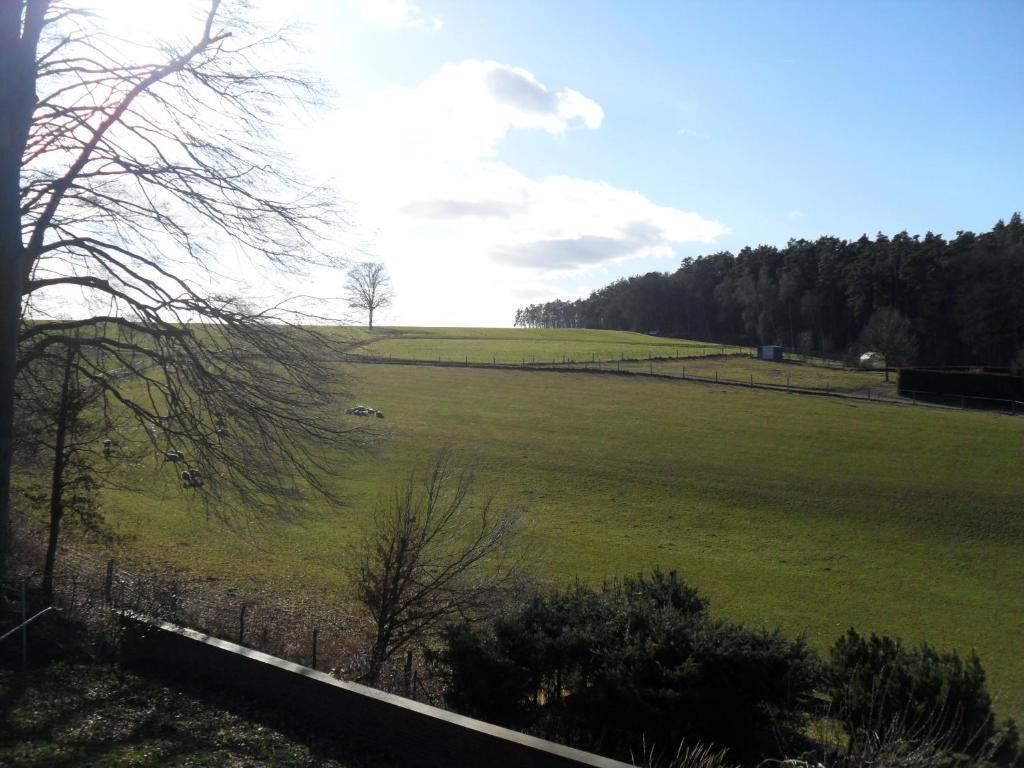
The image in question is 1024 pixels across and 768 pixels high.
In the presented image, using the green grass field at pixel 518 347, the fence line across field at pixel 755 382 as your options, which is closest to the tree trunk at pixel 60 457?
the fence line across field at pixel 755 382

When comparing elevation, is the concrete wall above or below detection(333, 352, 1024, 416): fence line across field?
below

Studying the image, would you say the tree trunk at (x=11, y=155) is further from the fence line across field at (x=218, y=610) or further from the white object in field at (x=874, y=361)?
the white object in field at (x=874, y=361)

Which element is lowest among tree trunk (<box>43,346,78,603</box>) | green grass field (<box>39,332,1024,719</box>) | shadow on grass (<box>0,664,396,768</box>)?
green grass field (<box>39,332,1024,719</box>)

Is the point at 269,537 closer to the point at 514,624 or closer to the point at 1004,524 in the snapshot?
the point at 514,624

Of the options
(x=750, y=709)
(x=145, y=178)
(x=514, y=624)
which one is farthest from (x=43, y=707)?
(x=750, y=709)

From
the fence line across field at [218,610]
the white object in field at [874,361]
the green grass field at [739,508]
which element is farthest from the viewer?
the white object in field at [874,361]

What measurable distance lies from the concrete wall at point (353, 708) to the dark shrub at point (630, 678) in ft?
9.74

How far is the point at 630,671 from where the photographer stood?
8.98 metres

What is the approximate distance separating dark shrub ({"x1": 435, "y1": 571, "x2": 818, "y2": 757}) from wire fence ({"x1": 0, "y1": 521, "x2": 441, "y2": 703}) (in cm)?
142

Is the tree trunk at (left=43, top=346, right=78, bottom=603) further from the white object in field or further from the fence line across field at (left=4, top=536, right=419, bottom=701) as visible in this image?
the white object in field

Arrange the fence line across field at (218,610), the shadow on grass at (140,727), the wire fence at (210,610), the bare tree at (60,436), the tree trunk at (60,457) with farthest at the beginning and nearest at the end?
the tree trunk at (60,457)
the bare tree at (60,436)
the fence line across field at (218,610)
the wire fence at (210,610)
the shadow on grass at (140,727)

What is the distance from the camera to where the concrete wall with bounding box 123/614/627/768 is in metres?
6.19

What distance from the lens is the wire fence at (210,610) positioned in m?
10.0

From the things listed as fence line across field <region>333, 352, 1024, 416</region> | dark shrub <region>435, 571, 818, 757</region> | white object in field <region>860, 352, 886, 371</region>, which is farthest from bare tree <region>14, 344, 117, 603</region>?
white object in field <region>860, 352, 886, 371</region>
